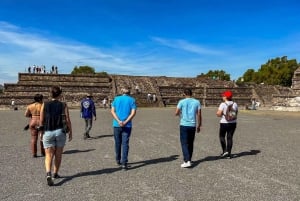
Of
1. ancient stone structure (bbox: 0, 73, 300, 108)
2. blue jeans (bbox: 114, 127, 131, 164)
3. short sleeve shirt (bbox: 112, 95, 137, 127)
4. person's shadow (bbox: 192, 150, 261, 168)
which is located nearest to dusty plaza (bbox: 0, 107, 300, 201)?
person's shadow (bbox: 192, 150, 261, 168)

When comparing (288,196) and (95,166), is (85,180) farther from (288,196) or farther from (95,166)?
(288,196)

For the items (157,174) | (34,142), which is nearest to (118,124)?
(157,174)

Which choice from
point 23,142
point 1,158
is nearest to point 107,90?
point 23,142

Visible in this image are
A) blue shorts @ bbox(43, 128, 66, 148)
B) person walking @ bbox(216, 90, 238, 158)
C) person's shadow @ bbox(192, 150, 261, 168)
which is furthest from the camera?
person walking @ bbox(216, 90, 238, 158)

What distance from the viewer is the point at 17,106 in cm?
4291

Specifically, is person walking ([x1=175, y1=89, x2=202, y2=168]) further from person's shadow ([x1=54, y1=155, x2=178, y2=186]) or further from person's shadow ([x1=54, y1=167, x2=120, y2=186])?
person's shadow ([x1=54, y1=167, x2=120, y2=186])

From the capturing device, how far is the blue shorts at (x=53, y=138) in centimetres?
661

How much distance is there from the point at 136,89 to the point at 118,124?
43.4m

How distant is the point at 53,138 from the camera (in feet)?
21.8

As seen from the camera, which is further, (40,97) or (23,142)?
A: (23,142)

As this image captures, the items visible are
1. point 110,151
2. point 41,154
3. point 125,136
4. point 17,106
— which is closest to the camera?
point 125,136

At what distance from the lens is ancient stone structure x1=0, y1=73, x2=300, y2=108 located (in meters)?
45.9

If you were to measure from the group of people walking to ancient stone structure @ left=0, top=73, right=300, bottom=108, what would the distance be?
34.7 m

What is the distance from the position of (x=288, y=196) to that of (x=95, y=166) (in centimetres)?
436
